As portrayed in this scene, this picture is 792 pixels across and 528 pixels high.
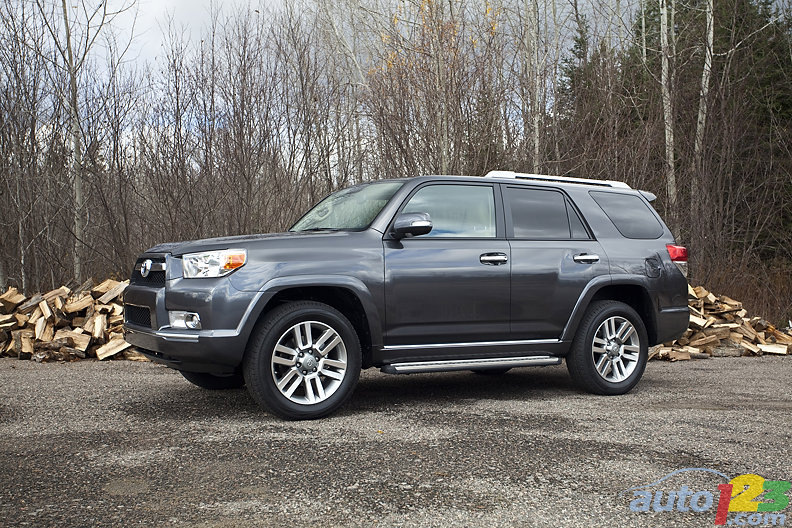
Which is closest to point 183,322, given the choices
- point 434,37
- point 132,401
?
point 132,401

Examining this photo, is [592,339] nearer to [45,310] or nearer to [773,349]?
[773,349]

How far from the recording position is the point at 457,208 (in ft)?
21.9

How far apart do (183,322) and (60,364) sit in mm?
4480

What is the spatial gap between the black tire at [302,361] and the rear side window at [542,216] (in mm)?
1926

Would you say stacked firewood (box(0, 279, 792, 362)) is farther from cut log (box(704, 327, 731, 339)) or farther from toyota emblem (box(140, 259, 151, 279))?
toyota emblem (box(140, 259, 151, 279))

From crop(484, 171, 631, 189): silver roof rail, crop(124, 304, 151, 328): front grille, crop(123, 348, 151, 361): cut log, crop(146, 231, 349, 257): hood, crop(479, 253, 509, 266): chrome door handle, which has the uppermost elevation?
crop(484, 171, 631, 189): silver roof rail

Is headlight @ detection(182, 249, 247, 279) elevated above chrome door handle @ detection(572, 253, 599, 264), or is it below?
above

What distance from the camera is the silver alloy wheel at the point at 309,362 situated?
5707 millimetres

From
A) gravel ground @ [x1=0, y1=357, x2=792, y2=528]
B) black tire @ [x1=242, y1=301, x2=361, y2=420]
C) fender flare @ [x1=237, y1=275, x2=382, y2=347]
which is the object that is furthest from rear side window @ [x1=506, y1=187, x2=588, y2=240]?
black tire @ [x1=242, y1=301, x2=361, y2=420]

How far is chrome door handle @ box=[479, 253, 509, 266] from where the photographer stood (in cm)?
654

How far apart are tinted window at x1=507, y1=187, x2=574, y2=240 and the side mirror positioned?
111 cm

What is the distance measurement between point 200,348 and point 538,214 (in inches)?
127

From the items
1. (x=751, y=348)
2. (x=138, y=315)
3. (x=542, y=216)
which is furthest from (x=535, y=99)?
(x=138, y=315)

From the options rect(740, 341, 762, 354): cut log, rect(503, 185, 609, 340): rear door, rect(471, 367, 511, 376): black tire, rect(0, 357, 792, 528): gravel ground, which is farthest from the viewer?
rect(740, 341, 762, 354): cut log
